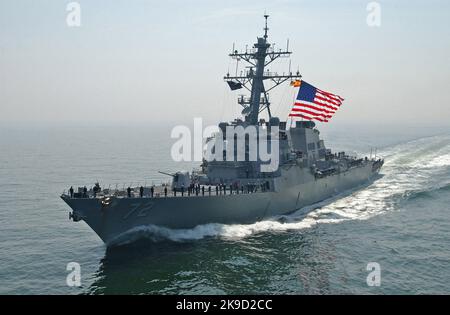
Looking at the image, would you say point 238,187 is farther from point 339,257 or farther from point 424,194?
point 424,194

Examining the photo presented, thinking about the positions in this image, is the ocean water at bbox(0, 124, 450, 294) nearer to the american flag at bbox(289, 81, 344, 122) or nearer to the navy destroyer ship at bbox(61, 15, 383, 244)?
the navy destroyer ship at bbox(61, 15, 383, 244)

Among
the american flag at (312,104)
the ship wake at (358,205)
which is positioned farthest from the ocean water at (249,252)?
the american flag at (312,104)

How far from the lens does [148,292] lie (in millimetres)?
16719

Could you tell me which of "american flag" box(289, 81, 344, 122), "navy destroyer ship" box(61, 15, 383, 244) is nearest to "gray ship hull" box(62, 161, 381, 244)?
"navy destroyer ship" box(61, 15, 383, 244)

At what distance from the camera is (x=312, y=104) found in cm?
3148

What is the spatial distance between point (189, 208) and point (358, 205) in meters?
15.6

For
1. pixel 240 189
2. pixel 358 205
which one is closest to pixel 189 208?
pixel 240 189

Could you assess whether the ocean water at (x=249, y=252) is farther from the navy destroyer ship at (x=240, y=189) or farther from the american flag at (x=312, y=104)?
the american flag at (x=312, y=104)

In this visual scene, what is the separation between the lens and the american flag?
1211 inches

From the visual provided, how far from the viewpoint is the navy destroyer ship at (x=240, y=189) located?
68.8 ft

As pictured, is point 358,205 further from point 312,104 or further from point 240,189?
point 240,189

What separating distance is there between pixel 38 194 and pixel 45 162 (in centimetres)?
2356
